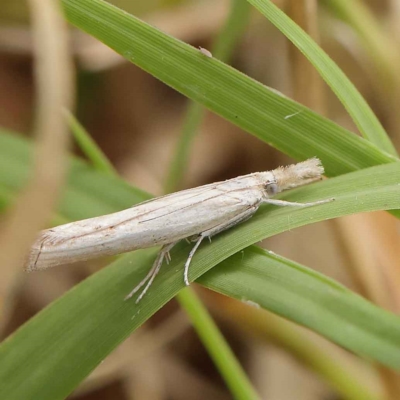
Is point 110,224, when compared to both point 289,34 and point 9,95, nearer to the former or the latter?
point 289,34

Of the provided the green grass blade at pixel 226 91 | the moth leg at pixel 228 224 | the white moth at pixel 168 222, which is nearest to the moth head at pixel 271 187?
the white moth at pixel 168 222

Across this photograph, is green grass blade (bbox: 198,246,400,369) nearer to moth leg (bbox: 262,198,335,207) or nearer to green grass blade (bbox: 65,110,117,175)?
moth leg (bbox: 262,198,335,207)

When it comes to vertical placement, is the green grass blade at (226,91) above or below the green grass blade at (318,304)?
above

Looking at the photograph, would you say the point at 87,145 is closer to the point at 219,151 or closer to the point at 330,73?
the point at 330,73

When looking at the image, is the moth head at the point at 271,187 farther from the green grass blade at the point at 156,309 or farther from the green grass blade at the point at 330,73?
the green grass blade at the point at 330,73

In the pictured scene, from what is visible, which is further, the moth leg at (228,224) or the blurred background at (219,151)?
the blurred background at (219,151)

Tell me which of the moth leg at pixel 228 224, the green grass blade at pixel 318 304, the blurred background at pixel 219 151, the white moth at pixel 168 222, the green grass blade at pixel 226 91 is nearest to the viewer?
the green grass blade at pixel 318 304

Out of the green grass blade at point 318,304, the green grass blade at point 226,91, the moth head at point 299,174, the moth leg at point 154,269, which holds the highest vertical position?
the green grass blade at point 226,91
